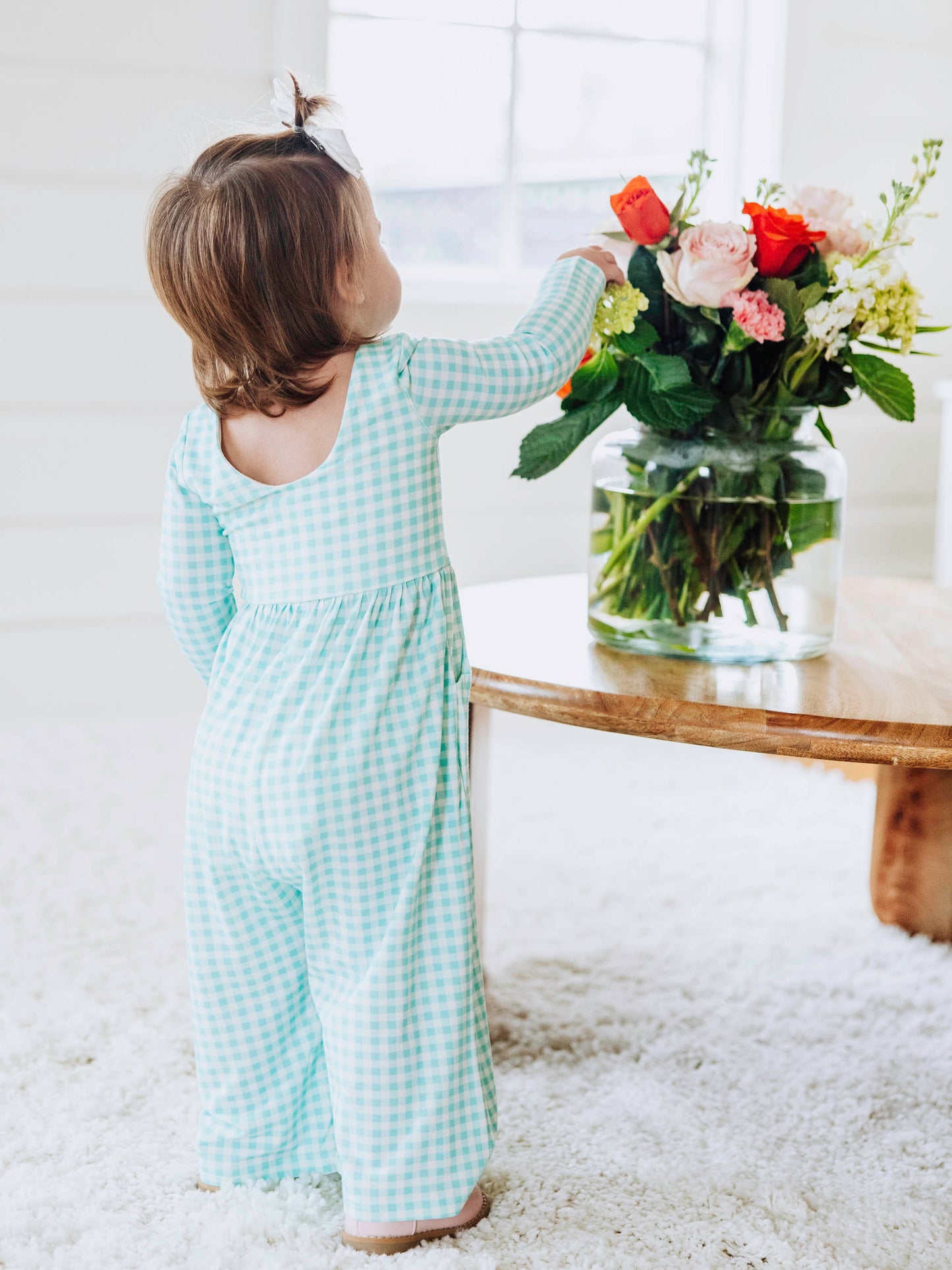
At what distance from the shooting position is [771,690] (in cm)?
130

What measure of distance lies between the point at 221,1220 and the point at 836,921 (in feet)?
3.79

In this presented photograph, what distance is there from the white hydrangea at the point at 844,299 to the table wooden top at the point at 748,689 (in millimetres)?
351

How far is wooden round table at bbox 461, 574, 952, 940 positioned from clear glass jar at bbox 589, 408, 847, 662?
0.04m

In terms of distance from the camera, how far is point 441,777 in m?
1.22

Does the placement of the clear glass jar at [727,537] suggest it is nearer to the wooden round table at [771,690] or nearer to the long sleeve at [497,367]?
the wooden round table at [771,690]

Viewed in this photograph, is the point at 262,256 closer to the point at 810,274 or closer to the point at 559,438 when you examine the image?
the point at 559,438

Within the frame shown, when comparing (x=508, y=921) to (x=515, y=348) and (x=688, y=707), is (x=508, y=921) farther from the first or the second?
(x=515, y=348)

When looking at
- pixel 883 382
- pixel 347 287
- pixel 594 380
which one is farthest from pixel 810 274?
pixel 347 287

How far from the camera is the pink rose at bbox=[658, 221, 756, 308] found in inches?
50.4

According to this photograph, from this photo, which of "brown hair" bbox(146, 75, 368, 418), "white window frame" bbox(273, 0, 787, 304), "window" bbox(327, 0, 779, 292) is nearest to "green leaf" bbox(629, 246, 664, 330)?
"brown hair" bbox(146, 75, 368, 418)

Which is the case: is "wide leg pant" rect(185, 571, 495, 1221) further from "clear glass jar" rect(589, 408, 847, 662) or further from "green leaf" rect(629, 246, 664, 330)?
"green leaf" rect(629, 246, 664, 330)

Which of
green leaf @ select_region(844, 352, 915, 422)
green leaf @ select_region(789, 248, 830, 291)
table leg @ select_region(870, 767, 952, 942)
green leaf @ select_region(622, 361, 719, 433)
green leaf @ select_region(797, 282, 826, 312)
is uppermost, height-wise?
green leaf @ select_region(789, 248, 830, 291)

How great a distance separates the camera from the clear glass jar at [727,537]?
1.37 metres

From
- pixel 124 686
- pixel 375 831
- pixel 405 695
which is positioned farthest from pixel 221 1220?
pixel 124 686
